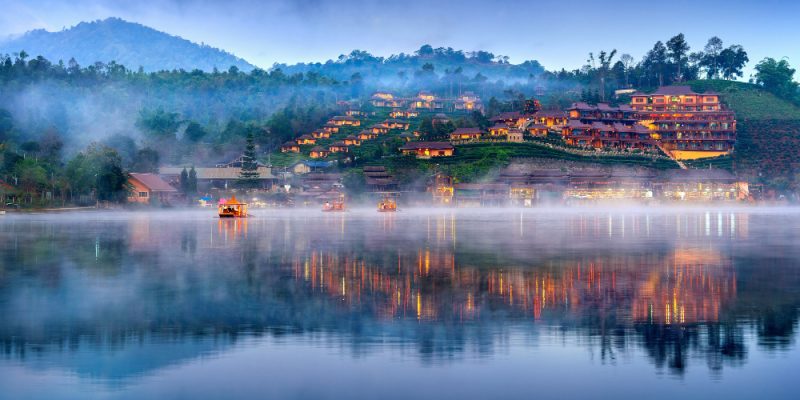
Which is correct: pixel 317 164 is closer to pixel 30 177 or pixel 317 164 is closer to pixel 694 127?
pixel 30 177

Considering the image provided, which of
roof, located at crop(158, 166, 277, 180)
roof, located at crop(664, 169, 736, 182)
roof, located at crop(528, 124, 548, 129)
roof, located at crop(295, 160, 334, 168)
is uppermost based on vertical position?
roof, located at crop(528, 124, 548, 129)

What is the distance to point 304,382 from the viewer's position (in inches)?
643

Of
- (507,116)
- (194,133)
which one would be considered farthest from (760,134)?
(194,133)

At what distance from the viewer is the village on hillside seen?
129125mm

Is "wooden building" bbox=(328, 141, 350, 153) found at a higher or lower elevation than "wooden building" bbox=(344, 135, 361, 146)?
lower

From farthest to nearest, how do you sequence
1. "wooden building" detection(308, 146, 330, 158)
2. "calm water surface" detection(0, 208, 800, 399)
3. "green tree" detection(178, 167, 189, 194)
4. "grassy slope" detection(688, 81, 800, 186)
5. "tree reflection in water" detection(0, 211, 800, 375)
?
1. "wooden building" detection(308, 146, 330, 158)
2. "grassy slope" detection(688, 81, 800, 186)
3. "green tree" detection(178, 167, 189, 194)
4. "tree reflection in water" detection(0, 211, 800, 375)
5. "calm water surface" detection(0, 208, 800, 399)

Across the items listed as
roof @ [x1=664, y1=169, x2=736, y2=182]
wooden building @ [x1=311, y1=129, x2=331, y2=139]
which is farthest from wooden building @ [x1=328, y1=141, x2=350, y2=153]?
roof @ [x1=664, y1=169, x2=736, y2=182]

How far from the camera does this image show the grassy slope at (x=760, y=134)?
451 feet

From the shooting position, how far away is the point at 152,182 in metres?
117

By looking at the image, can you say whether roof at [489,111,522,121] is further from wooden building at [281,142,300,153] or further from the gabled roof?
the gabled roof

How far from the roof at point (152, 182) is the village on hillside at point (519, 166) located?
21 cm

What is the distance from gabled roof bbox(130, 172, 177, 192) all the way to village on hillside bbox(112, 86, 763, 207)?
8.2 inches

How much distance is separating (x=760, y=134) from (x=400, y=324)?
148407 mm

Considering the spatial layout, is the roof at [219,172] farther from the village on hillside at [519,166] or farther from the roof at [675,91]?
the roof at [675,91]
